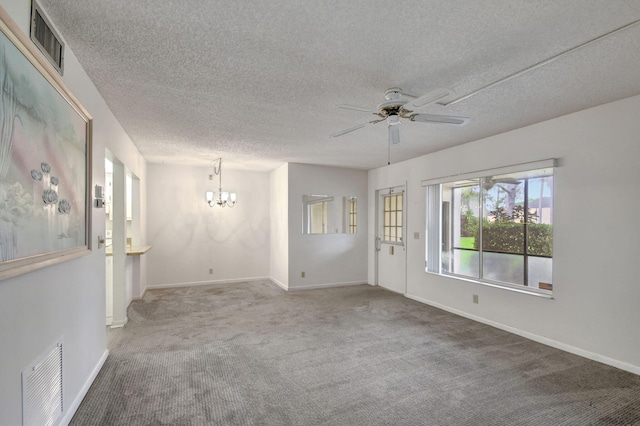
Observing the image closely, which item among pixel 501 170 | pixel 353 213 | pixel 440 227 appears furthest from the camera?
pixel 353 213

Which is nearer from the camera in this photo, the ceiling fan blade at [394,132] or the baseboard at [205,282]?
the ceiling fan blade at [394,132]

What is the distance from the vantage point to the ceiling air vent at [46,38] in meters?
1.67

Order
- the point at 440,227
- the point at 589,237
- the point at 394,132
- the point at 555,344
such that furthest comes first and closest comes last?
the point at 440,227
the point at 555,344
the point at 589,237
the point at 394,132

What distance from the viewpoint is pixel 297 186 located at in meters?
6.38

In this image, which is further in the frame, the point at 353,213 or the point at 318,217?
the point at 353,213

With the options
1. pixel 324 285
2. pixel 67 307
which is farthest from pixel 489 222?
pixel 67 307

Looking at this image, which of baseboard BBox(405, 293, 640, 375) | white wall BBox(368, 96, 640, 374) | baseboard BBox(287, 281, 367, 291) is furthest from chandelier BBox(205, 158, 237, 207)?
white wall BBox(368, 96, 640, 374)

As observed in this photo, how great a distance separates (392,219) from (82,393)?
212 inches

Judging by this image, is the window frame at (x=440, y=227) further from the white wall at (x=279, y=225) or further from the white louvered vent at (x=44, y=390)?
the white louvered vent at (x=44, y=390)

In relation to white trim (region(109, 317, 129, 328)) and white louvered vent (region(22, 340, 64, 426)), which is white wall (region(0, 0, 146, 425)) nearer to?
white louvered vent (region(22, 340, 64, 426))

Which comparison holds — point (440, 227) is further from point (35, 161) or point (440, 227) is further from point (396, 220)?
point (35, 161)

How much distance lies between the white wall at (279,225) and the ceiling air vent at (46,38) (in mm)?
4464

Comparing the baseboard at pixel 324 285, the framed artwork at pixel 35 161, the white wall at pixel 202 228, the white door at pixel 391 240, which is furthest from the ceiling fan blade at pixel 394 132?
the white wall at pixel 202 228

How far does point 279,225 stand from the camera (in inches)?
268
